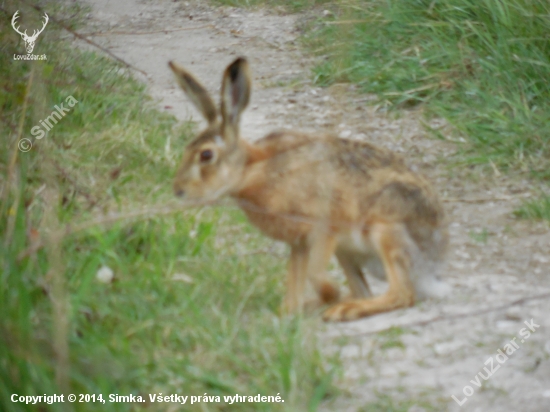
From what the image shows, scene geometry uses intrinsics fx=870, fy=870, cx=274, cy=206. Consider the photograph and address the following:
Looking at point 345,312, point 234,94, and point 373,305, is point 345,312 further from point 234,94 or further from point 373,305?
point 234,94

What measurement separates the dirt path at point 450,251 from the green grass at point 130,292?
1.10 feet

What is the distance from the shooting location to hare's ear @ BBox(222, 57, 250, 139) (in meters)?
3.69

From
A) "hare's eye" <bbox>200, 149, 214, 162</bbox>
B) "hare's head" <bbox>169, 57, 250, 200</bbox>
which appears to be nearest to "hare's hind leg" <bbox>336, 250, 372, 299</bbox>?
"hare's head" <bbox>169, 57, 250, 200</bbox>

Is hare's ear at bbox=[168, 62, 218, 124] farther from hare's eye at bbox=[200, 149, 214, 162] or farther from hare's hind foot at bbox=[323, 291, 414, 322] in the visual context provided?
hare's hind foot at bbox=[323, 291, 414, 322]

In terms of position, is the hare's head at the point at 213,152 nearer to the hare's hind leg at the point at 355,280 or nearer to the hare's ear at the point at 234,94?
the hare's ear at the point at 234,94

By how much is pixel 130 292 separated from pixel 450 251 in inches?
76.7

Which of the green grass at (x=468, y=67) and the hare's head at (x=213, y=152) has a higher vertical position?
the hare's head at (x=213, y=152)

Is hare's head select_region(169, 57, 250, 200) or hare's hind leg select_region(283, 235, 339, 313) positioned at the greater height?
hare's head select_region(169, 57, 250, 200)

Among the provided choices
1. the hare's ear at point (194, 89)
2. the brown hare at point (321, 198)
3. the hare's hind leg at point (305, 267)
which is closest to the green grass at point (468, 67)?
the brown hare at point (321, 198)

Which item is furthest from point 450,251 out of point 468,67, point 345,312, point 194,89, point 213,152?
point 468,67

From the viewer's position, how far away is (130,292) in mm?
3455

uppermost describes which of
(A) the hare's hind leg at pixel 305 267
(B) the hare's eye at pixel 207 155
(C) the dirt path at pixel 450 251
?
(B) the hare's eye at pixel 207 155

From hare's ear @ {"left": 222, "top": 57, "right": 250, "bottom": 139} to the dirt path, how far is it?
0.28 m

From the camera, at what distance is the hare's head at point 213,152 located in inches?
151
